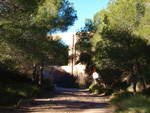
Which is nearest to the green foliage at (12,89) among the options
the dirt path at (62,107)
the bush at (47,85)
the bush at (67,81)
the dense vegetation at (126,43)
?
the dirt path at (62,107)

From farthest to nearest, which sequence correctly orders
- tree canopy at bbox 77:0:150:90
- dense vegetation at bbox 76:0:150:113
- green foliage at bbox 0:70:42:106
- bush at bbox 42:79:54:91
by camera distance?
1. bush at bbox 42:79:54:91
2. tree canopy at bbox 77:0:150:90
3. dense vegetation at bbox 76:0:150:113
4. green foliage at bbox 0:70:42:106

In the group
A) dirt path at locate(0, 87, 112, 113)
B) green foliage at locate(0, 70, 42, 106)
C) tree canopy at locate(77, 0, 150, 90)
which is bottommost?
dirt path at locate(0, 87, 112, 113)

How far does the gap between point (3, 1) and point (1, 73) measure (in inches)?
340

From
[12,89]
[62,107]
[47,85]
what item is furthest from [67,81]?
[62,107]

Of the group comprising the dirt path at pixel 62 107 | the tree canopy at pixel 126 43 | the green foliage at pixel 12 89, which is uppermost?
the tree canopy at pixel 126 43

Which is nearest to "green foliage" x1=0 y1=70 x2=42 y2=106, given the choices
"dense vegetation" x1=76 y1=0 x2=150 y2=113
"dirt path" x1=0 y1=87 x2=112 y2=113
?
"dirt path" x1=0 y1=87 x2=112 y2=113

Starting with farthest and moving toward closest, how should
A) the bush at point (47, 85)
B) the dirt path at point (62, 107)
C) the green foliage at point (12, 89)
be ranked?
the bush at point (47, 85) < the green foliage at point (12, 89) < the dirt path at point (62, 107)

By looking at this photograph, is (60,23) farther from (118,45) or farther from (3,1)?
(3,1)

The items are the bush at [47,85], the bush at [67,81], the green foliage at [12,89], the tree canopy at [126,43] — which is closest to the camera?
the green foliage at [12,89]

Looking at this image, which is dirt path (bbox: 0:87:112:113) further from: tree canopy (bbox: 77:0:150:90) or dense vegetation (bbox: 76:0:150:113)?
tree canopy (bbox: 77:0:150:90)

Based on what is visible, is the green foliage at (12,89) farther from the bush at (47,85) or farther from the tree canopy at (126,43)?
the tree canopy at (126,43)

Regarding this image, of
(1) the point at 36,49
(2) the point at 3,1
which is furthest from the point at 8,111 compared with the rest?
(2) the point at 3,1

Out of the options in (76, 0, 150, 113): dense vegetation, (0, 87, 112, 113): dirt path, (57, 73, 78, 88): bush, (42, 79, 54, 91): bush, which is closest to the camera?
(0, 87, 112, 113): dirt path

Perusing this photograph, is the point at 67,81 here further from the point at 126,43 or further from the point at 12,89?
the point at 126,43
